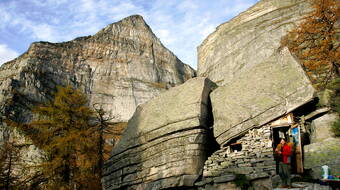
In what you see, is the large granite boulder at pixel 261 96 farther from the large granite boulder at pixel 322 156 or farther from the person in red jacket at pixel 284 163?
the large granite boulder at pixel 322 156

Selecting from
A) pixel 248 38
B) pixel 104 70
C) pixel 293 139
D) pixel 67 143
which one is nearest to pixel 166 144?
pixel 293 139

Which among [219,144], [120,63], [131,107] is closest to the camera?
[219,144]

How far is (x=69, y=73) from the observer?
62.0m

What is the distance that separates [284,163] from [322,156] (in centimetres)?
205

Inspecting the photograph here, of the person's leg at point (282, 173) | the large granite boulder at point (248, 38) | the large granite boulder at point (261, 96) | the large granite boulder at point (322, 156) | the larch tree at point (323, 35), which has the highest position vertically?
the large granite boulder at point (248, 38)

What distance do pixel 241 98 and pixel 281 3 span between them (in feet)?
111

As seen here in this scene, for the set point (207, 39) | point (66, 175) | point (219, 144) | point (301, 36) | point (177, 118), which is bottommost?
point (66, 175)

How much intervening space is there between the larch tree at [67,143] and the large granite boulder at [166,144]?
1375 mm

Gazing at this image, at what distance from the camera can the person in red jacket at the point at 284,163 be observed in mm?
10008

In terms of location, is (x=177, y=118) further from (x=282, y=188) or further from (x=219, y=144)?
(x=282, y=188)

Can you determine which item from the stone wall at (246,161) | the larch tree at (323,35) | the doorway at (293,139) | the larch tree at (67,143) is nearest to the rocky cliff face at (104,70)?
the larch tree at (67,143)

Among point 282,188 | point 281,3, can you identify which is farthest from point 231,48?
point 282,188

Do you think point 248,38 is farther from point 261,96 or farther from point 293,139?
point 293,139

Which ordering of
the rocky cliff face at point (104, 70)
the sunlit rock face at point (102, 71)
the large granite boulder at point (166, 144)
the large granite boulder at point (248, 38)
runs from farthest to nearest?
the rocky cliff face at point (104, 70) < the sunlit rock face at point (102, 71) < the large granite boulder at point (248, 38) < the large granite boulder at point (166, 144)
